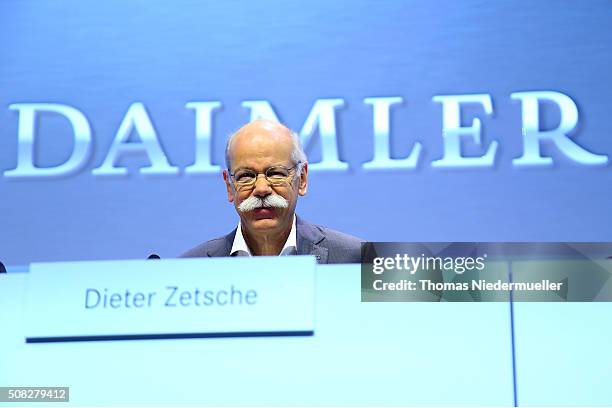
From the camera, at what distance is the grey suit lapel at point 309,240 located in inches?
97.1

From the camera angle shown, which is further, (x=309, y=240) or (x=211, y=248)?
(x=211, y=248)

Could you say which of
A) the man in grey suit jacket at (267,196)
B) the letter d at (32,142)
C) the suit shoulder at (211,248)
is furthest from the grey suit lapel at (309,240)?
the letter d at (32,142)

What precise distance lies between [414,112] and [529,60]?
41cm

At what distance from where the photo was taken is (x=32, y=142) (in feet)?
10.8

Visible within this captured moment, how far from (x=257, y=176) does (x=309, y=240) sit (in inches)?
8.4

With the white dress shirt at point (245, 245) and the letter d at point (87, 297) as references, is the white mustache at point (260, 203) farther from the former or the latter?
the letter d at point (87, 297)

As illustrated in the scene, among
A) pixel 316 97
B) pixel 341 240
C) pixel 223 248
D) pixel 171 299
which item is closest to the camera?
pixel 171 299

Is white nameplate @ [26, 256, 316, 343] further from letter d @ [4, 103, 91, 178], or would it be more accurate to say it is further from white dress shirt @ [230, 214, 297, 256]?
letter d @ [4, 103, 91, 178]

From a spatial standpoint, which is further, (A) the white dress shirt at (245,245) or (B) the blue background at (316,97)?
(B) the blue background at (316,97)

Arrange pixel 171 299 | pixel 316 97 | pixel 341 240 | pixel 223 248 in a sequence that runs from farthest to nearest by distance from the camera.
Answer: pixel 316 97 → pixel 223 248 → pixel 341 240 → pixel 171 299

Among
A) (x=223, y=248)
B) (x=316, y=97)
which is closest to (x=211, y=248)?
(x=223, y=248)

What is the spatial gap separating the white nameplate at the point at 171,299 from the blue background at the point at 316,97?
4.06ft

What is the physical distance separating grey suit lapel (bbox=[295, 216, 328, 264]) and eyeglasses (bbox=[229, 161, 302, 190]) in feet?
0.44

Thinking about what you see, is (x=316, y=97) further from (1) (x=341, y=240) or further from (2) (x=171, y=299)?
(2) (x=171, y=299)
